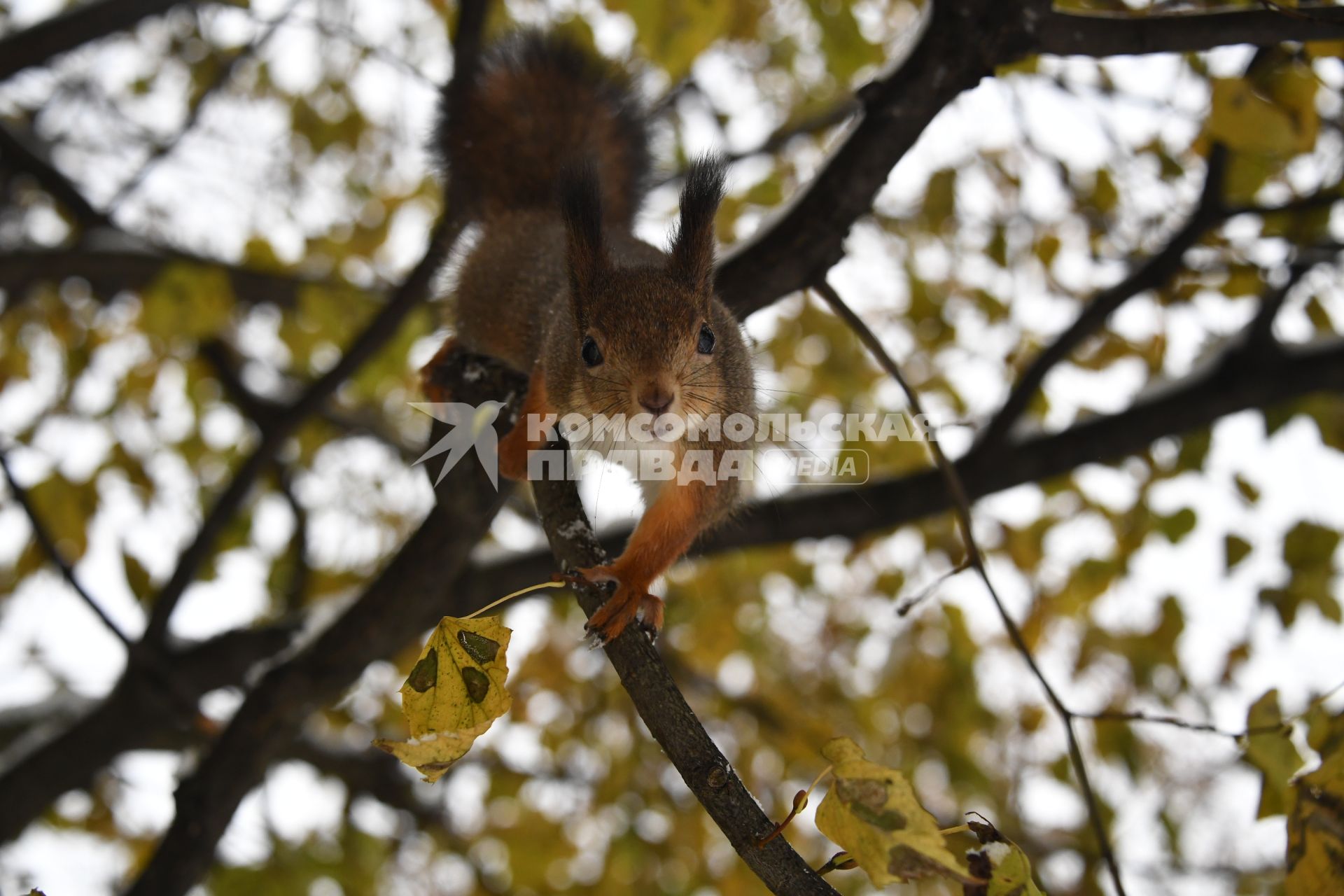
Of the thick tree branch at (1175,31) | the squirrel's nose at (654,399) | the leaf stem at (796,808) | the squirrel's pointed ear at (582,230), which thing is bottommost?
the leaf stem at (796,808)

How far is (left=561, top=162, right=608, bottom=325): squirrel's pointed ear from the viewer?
1.79m

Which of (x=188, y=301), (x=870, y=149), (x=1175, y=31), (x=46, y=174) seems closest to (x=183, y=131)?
(x=46, y=174)

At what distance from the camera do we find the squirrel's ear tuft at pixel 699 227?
1.83 m

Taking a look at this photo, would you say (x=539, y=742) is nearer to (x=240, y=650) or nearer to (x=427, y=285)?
(x=240, y=650)

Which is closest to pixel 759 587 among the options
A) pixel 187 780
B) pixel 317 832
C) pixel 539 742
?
pixel 539 742

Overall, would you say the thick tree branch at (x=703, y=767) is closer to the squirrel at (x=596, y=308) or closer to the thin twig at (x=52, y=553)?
the squirrel at (x=596, y=308)

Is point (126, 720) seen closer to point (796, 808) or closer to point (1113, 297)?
point (796, 808)

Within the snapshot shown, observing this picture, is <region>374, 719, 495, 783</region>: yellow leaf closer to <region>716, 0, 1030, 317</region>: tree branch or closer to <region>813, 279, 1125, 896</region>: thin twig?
<region>813, 279, 1125, 896</region>: thin twig

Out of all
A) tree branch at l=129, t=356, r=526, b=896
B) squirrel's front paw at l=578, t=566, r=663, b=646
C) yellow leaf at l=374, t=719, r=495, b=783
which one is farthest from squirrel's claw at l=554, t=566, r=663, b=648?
tree branch at l=129, t=356, r=526, b=896

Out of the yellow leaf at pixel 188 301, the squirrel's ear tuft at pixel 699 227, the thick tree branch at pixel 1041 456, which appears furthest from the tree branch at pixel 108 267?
the squirrel's ear tuft at pixel 699 227

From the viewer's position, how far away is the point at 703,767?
1273 millimetres

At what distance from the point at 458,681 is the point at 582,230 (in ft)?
2.95

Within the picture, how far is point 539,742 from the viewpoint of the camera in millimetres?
4383

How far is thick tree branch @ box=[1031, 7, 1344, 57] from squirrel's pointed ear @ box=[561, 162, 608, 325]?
35.9 inches
